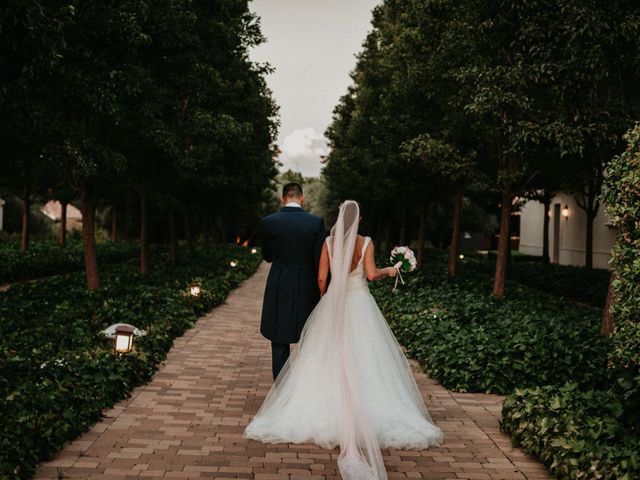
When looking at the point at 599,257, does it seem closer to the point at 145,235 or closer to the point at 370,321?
the point at 145,235

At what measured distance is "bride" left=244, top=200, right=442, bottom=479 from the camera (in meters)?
5.02

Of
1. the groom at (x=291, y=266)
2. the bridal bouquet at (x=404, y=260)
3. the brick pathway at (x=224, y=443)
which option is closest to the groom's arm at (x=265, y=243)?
the groom at (x=291, y=266)

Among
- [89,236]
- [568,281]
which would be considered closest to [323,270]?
[89,236]

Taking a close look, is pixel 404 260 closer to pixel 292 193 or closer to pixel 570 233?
pixel 292 193

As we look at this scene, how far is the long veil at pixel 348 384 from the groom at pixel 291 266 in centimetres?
39

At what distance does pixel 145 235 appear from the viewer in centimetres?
1823

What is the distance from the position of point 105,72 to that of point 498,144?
7.53 meters

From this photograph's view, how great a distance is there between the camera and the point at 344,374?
5023mm

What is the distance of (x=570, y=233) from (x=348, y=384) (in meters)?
27.4

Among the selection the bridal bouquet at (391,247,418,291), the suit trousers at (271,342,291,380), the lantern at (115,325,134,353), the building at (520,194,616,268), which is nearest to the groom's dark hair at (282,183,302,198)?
the bridal bouquet at (391,247,418,291)

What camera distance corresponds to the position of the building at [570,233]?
995 inches

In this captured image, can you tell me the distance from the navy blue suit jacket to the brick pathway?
90 cm

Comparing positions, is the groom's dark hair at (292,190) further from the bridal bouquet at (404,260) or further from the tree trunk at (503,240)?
the tree trunk at (503,240)

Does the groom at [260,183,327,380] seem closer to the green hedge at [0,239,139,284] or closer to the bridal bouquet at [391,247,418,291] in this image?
the bridal bouquet at [391,247,418,291]
